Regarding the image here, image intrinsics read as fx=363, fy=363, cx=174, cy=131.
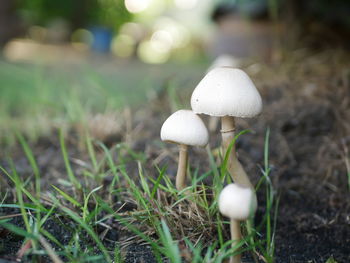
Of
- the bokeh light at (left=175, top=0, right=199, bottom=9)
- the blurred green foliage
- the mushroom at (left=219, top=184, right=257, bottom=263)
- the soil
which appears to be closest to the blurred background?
the blurred green foliage

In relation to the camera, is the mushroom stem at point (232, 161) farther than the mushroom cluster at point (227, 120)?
Yes

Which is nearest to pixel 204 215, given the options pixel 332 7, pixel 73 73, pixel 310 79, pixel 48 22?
pixel 310 79

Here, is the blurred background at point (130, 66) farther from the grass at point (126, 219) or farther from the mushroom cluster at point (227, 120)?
the mushroom cluster at point (227, 120)

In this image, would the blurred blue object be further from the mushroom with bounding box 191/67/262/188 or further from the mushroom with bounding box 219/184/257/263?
the mushroom with bounding box 219/184/257/263

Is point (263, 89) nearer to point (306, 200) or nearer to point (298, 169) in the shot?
point (298, 169)

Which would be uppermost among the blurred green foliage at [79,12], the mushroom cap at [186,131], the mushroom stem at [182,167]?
the blurred green foliage at [79,12]

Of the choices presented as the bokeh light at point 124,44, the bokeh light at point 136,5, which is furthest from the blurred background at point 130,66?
the bokeh light at point 136,5

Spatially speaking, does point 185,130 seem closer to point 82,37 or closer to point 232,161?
point 232,161
